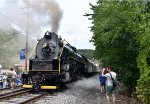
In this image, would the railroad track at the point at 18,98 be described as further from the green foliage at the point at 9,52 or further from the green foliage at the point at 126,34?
the green foliage at the point at 9,52

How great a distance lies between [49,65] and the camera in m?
23.9

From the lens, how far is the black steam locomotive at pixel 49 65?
23234mm

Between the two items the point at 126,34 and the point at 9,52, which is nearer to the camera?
the point at 126,34

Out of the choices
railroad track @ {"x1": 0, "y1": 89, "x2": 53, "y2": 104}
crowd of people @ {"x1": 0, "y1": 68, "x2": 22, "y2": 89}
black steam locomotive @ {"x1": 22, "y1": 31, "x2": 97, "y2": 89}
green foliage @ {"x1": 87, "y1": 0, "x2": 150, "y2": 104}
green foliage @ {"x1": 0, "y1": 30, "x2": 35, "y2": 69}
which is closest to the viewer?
green foliage @ {"x1": 87, "y1": 0, "x2": 150, "y2": 104}

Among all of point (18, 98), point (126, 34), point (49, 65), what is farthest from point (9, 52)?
point (126, 34)

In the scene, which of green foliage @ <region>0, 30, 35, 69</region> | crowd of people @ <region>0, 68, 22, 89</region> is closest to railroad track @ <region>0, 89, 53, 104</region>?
crowd of people @ <region>0, 68, 22, 89</region>

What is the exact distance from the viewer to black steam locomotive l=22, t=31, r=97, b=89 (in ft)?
76.2

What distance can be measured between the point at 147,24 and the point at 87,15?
503 inches

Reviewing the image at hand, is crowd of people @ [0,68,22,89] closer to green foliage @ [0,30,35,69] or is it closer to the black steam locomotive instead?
the black steam locomotive

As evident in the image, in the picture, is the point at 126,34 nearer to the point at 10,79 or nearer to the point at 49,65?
the point at 49,65

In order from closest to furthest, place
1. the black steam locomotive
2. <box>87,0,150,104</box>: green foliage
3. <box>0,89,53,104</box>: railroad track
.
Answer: <box>87,0,150,104</box>: green foliage, <box>0,89,53,104</box>: railroad track, the black steam locomotive

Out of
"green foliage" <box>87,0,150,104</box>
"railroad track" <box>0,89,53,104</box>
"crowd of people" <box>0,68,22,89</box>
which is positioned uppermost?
"green foliage" <box>87,0,150,104</box>

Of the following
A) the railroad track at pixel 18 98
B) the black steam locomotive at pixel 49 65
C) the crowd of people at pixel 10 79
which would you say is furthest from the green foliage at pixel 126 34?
the crowd of people at pixel 10 79

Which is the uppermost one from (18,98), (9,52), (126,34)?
(9,52)
